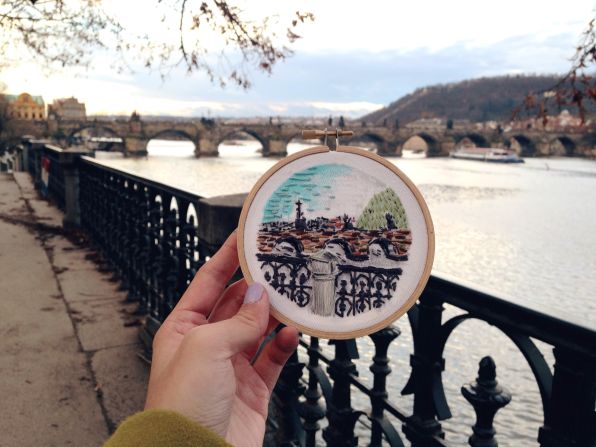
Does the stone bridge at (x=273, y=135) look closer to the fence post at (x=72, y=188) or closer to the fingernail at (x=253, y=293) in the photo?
the fence post at (x=72, y=188)

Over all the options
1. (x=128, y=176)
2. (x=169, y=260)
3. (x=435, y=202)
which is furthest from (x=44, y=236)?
(x=435, y=202)

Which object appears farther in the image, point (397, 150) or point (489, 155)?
point (397, 150)

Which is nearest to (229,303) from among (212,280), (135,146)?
(212,280)

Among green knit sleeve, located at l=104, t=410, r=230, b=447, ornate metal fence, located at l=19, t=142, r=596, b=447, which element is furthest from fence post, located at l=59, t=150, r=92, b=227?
green knit sleeve, located at l=104, t=410, r=230, b=447

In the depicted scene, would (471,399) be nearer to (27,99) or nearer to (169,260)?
(169,260)

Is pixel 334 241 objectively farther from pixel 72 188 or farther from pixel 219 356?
pixel 72 188

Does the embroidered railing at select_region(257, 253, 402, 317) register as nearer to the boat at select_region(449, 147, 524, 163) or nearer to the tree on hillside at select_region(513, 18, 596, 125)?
the tree on hillside at select_region(513, 18, 596, 125)

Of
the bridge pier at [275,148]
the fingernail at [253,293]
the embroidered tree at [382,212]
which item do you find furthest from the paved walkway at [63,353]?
the bridge pier at [275,148]
